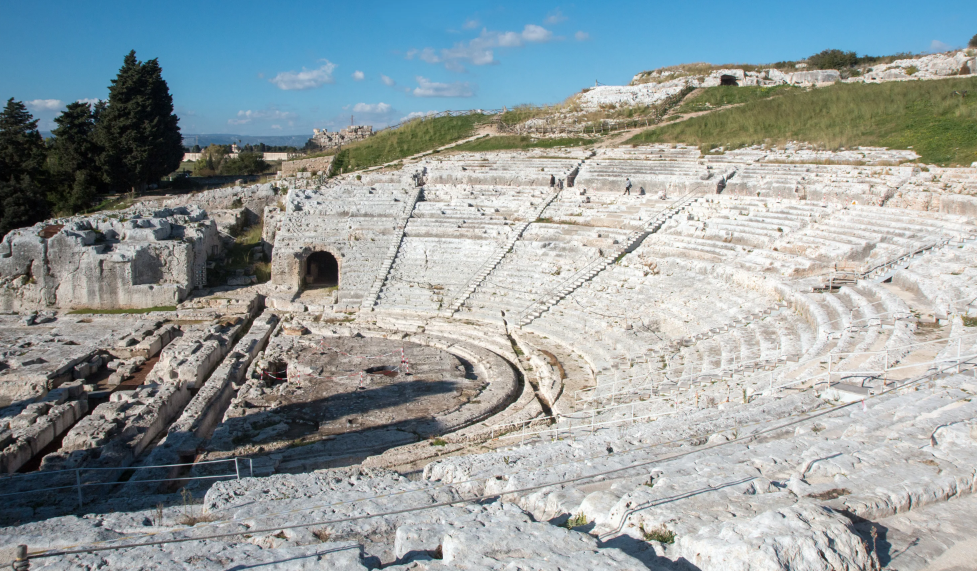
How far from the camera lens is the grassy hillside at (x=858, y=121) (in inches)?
725

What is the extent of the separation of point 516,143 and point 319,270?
1016cm

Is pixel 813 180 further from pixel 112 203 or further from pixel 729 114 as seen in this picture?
pixel 112 203

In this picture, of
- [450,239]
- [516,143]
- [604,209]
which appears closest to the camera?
[450,239]

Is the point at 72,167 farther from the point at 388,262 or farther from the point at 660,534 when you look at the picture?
the point at 660,534

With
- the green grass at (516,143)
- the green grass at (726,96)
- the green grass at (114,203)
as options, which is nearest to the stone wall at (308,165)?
the green grass at (516,143)

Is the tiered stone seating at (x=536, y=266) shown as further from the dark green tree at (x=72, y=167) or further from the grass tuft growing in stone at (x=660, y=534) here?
the dark green tree at (x=72, y=167)

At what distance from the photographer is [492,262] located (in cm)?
1725

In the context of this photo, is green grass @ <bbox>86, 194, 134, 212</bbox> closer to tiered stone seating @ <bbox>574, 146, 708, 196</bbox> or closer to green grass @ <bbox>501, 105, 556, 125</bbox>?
green grass @ <bbox>501, 105, 556, 125</bbox>

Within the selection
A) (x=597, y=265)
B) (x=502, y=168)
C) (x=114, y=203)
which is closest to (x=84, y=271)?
(x=114, y=203)

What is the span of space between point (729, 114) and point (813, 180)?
8.97 metres

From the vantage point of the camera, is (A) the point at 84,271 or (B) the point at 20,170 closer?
(A) the point at 84,271

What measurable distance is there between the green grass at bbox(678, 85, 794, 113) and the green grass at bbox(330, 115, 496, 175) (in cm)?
970

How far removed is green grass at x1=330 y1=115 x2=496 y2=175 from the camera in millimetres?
27172

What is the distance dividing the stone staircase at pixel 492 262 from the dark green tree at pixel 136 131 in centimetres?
1919
